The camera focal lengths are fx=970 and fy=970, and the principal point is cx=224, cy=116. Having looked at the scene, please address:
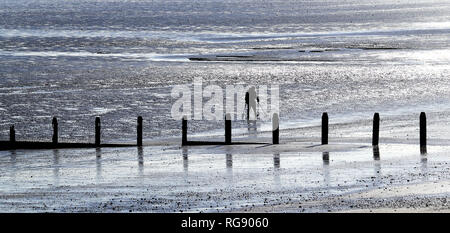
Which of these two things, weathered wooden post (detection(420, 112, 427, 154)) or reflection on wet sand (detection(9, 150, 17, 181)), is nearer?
reflection on wet sand (detection(9, 150, 17, 181))

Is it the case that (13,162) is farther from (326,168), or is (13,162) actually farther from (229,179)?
(326,168)

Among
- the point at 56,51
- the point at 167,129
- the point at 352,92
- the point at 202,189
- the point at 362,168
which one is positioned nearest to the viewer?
the point at 202,189

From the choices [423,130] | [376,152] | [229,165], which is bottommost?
[229,165]

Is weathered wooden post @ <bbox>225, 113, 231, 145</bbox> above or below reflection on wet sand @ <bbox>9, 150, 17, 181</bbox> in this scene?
above

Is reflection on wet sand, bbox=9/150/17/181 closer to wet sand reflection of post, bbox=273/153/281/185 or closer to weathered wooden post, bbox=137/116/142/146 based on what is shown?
weathered wooden post, bbox=137/116/142/146

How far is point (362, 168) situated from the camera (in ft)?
72.7

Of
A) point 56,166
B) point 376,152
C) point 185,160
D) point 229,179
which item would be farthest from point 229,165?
point 56,166

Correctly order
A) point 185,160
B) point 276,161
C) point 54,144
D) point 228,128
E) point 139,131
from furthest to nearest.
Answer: point 54,144, point 139,131, point 228,128, point 185,160, point 276,161

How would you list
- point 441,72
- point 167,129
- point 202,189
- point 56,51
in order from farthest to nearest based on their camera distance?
point 56,51 → point 441,72 → point 167,129 → point 202,189

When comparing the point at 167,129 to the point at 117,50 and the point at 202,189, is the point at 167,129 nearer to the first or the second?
the point at 202,189

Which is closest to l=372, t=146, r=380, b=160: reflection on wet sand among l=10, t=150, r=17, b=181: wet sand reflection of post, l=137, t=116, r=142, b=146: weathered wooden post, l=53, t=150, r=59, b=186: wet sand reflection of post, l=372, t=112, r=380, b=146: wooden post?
l=372, t=112, r=380, b=146: wooden post

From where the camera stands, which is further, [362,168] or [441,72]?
[441,72]
